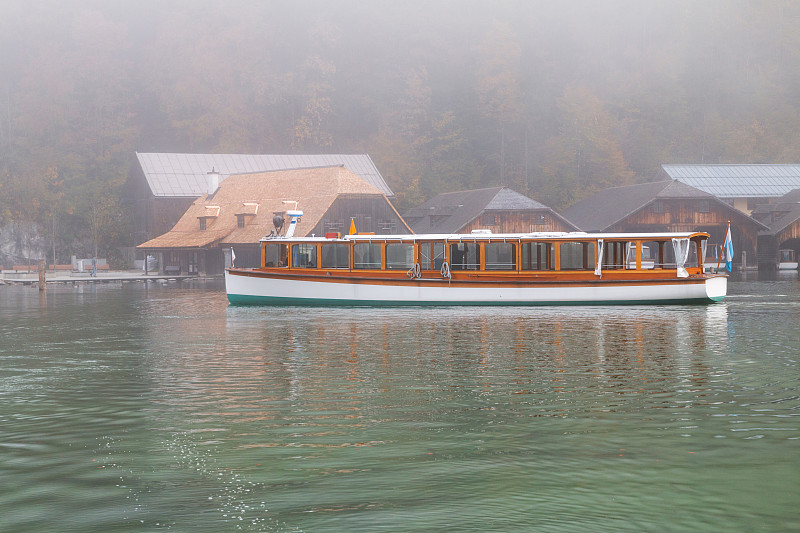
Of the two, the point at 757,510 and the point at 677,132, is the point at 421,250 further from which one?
the point at 677,132

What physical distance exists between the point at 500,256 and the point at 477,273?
4.26 feet

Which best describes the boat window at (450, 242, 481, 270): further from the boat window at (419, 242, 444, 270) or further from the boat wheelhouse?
the boat window at (419, 242, 444, 270)

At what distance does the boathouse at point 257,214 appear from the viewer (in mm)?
73000

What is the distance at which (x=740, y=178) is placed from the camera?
9594cm

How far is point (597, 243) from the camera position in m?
38.0

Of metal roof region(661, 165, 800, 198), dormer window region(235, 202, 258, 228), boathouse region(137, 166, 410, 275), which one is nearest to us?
boathouse region(137, 166, 410, 275)

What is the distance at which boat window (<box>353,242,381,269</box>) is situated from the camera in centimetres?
3956

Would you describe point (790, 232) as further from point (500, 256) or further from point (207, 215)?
point (500, 256)

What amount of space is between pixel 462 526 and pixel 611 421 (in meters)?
5.24

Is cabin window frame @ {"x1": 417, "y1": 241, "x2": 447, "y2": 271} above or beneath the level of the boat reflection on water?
above

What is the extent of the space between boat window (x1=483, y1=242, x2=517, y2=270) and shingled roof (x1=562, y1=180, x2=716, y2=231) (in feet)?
146

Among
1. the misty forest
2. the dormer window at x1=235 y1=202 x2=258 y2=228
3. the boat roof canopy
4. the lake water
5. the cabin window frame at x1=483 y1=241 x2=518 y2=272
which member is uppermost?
the misty forest

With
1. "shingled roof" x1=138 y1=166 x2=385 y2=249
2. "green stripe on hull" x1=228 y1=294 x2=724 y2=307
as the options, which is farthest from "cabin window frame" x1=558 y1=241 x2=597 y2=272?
"shingled roof" x1=138 y1=166 x2=385 y2=249

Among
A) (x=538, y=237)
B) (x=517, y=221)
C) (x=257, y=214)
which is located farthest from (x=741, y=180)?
(x=538, y=237)
